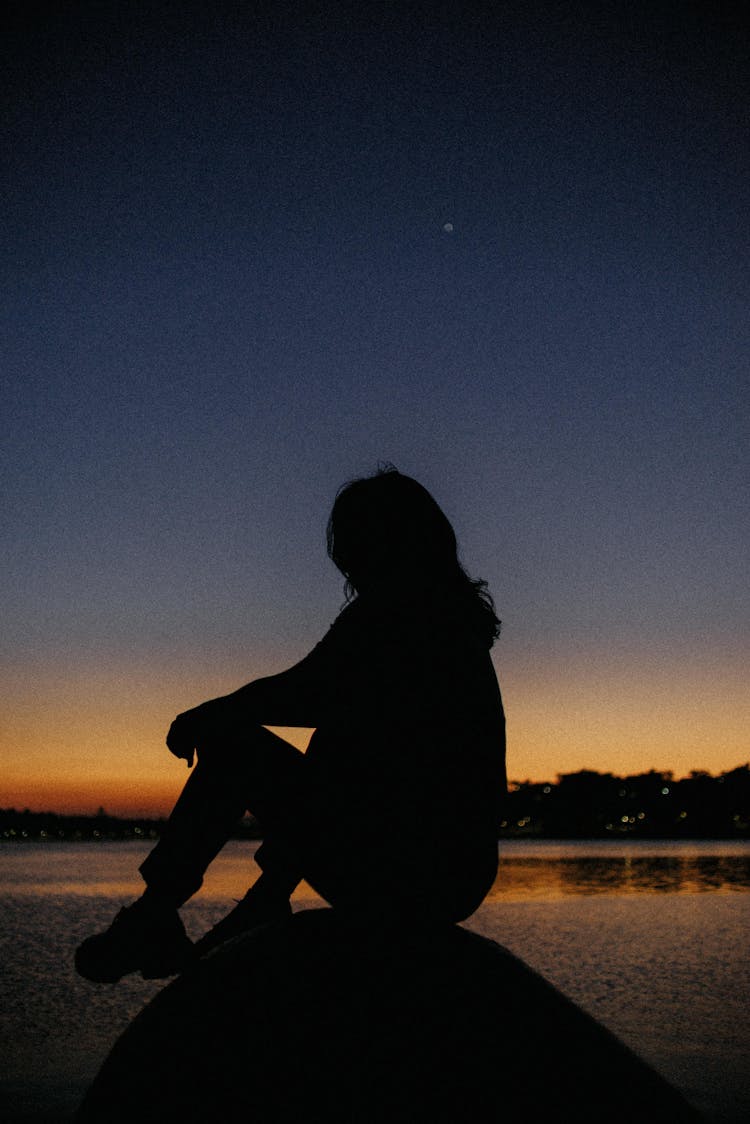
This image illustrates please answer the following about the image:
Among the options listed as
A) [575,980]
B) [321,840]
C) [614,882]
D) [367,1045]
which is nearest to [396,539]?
[321,840]

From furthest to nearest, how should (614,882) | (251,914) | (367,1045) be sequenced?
(614,882)
(251,914)
(367,1045)

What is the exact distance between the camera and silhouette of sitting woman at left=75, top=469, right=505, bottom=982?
2.12m

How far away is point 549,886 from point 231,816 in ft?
47.5

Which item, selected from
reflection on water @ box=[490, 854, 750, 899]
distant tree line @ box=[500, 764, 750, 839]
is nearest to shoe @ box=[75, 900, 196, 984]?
reflection on water @ box=[490, 854, 750, 899]

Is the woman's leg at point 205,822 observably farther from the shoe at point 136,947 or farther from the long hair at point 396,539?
the long hair at point 396,539

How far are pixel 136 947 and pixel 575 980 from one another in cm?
489

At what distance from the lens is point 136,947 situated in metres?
2.18

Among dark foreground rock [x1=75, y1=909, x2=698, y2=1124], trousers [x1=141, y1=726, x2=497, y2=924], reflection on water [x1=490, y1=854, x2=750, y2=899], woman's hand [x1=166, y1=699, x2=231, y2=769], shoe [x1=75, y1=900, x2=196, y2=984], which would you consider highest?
woman's hand [x1=166, y1=699, x2=231, y2=769]

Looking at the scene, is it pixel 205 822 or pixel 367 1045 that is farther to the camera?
pixel 205 822

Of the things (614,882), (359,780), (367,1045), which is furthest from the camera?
(614,882)

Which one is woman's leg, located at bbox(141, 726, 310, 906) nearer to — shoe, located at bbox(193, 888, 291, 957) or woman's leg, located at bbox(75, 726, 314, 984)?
woman's leg, located at bbox(75, 726, 314, 984)

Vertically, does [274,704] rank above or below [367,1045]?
above

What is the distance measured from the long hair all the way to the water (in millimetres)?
818

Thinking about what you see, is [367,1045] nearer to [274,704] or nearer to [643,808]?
[274,704]
